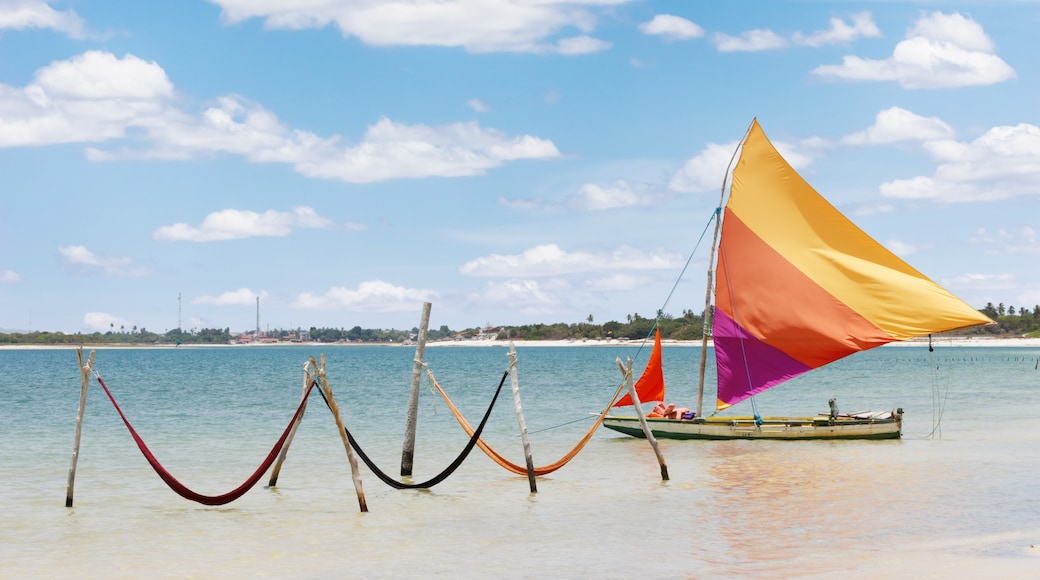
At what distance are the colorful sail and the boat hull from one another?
32.0 inches

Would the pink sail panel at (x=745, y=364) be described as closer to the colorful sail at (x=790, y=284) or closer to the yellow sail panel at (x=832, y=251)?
the colorful sail at (x=790, y=284)

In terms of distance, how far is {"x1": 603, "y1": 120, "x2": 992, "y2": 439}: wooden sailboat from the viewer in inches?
1132

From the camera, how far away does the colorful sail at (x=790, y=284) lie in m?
28.5

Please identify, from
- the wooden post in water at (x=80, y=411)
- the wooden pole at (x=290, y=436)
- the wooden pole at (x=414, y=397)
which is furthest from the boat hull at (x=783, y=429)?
the wooden post in water at (x=80, y=411)

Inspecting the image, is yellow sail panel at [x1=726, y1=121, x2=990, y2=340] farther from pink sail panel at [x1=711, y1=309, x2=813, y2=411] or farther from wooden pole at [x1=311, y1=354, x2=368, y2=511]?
wooden pole at [x1=311, y1=354, x2=368, y2=511]

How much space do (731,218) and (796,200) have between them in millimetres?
1872

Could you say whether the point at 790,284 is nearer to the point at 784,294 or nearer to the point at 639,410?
the point at 784,294

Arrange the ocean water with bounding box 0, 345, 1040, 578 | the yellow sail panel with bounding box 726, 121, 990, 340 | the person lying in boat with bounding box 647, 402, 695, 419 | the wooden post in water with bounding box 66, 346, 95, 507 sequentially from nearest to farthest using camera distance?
the ocean water with bounding box 0, 345, 1040, 578 < the wooden post in water with bounding box 66, 346, 95, 507 < the yellow sail panel with bounding box 726, 121, 990, 340 < the person lying in boat with bounding box 647, 402, 695, 419

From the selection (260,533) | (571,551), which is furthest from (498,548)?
(260,533)

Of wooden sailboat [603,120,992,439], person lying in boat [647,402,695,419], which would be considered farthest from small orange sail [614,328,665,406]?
person lying in boat [647,402,695,419]

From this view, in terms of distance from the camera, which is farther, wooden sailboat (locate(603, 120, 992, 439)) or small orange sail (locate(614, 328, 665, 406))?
small orange sail (locate(614, 328, 665, 406))

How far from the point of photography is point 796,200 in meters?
30.0

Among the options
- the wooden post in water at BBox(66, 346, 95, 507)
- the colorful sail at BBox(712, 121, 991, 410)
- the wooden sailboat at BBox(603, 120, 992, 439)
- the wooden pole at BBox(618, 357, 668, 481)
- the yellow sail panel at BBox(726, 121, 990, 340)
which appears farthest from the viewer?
the wooden sailboat at BBox(603, 120, 992, 439)

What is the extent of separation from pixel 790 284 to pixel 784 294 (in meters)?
0.33
